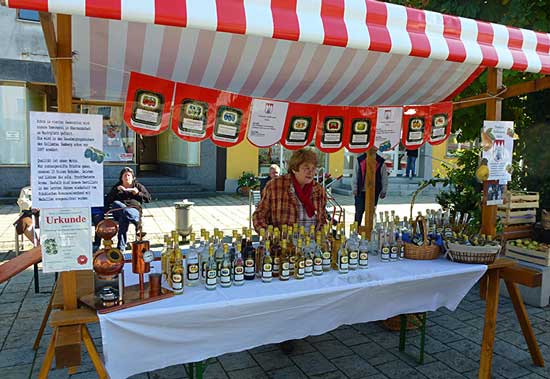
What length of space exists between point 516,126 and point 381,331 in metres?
3.51

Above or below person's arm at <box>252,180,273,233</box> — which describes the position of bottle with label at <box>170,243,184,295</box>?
below

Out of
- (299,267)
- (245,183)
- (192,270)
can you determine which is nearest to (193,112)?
(192,270)

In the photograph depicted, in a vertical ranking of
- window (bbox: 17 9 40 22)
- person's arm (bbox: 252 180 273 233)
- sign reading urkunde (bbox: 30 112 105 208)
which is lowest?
person's arm (bbox: 252 180 273 233)

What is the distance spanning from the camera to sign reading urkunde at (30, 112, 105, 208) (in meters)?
1.93

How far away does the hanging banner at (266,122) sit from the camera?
11.5 feet

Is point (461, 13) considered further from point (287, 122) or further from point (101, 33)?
point (101, 33)

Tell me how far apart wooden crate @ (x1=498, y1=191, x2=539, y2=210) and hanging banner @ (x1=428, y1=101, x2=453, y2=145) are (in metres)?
1.25

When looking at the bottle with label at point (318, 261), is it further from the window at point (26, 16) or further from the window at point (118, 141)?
the window at point (26, 16)

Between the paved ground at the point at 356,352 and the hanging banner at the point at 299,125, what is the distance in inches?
70.2

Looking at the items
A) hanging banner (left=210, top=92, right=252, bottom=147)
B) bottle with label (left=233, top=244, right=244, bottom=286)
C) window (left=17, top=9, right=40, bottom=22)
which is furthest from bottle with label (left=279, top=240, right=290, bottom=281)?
window (left=17, top=9, right=40, bottom=22)

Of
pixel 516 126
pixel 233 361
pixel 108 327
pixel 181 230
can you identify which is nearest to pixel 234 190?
pixel 181 230

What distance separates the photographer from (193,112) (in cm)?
315

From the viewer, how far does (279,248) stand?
2.69 metres

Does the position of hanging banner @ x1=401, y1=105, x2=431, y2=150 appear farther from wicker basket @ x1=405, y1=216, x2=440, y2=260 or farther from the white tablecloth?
the white tablecloth
